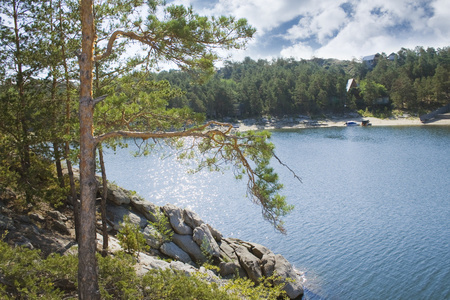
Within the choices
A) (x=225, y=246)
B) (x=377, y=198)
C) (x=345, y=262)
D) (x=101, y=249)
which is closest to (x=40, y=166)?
(x=101, y=249)

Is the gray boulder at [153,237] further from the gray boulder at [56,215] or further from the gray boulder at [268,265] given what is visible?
the gray boulder at [268,265]

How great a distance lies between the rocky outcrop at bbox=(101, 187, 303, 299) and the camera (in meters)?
10.9

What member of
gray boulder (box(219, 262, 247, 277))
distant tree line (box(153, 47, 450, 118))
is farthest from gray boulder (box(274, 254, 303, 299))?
distant tree line (box(153, 47, 450, 118))

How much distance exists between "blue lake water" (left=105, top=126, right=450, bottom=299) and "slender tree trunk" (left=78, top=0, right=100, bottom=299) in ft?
24.5

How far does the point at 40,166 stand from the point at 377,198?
661 inches

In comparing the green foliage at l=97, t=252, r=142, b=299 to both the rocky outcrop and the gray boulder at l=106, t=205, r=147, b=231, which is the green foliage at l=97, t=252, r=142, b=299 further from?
the gray boulder at l=106, t=205, r=147, b=231

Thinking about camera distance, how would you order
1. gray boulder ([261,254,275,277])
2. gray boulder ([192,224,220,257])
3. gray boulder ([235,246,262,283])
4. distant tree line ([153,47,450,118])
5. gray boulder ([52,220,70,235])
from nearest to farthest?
gray boulder ([52,220,70,235])
gray boulder ([235,246,262,283])
gray boulder ([261,254,275,277])
gray boulder ([192,224,220,257])
distant tree line ([153,47,450,118])

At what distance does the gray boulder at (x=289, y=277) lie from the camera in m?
10.4

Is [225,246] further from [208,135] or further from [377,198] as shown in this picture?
[377,198]

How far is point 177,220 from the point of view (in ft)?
39.7

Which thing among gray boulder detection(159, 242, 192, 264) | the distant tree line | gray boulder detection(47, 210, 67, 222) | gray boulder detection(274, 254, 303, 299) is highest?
the distant tree line

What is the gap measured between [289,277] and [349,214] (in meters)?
7.19

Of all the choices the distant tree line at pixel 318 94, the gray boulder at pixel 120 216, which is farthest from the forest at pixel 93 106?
the distant tree line at pixel 318 94

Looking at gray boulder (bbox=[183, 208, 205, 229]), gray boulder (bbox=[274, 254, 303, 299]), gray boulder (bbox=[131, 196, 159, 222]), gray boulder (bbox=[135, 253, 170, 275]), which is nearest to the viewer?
gray boulder (bbox=[135, 253, 170, 275])
